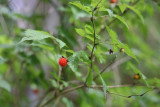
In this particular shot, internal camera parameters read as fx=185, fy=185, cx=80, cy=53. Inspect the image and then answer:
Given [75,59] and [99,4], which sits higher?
[99,4]

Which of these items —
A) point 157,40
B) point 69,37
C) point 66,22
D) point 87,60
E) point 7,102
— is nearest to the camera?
point 87,60

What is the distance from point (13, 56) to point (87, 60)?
0.91 meters

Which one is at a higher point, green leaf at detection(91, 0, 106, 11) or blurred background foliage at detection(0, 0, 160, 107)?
green leaf at detection(91, 0, 106, 11)

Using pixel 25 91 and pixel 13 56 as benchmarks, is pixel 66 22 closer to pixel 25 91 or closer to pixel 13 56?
pixel 13 56

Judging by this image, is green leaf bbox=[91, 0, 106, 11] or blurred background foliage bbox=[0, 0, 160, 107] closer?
green leaf bbox=[91, 0, 106, 11]

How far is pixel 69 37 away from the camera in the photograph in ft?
3.28

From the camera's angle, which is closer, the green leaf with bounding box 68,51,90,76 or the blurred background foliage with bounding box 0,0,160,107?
the green leaf with bounding box 68,51,90,76

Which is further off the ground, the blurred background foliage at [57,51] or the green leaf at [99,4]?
the green leaf at [99,4]

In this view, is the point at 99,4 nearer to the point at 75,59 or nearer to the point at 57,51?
the point at 75,59

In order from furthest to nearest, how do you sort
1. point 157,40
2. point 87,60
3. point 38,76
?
point 157,40 → point 38,76 → point 87,60

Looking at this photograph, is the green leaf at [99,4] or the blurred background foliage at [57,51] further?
the blurred background foliage at [57,51]

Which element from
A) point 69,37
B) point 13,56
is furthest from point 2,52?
point 69,37

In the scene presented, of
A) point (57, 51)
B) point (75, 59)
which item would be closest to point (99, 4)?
point (75, 59)

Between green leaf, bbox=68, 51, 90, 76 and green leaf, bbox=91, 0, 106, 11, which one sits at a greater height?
green leaf, bbox=91, 0, 106, 11
